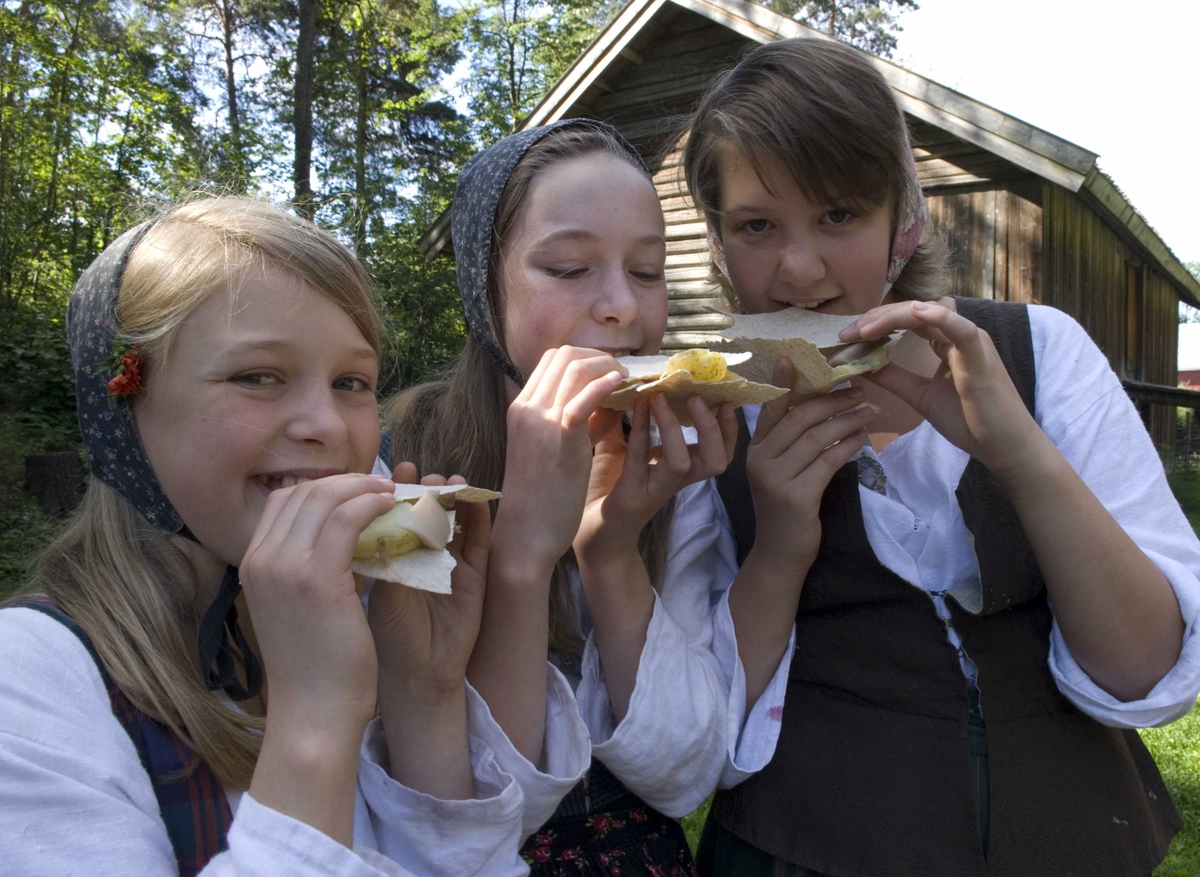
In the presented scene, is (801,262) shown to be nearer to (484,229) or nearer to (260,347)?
(484,229)

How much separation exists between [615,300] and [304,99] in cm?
1883

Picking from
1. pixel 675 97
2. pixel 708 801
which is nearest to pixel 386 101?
pixel 675 97

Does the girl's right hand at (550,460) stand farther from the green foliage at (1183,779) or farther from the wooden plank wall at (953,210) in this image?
the wooden plank wall at (953,210)

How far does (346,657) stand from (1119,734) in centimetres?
158

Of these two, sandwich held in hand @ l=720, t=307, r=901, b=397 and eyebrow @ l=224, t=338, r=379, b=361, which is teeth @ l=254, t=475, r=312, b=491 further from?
sandwich held in hand @ l=720, t=307, r=901, b=397

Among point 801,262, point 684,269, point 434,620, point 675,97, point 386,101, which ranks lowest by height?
point 434,620

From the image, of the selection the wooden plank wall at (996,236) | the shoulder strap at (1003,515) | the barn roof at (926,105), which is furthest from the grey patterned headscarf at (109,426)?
the wooden plank wall at (996,236)

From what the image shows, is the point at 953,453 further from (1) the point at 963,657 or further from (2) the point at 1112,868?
(2) the point at 1112,868

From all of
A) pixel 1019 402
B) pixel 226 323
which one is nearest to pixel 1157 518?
pixel 1019 402

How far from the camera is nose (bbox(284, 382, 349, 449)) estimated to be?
4.58 feet

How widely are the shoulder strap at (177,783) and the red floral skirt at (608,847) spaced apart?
627mm

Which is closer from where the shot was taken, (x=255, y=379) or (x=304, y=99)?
(x=255, y=379)

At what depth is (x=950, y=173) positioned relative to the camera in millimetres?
8914

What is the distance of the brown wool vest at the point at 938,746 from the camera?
1.57 metres
